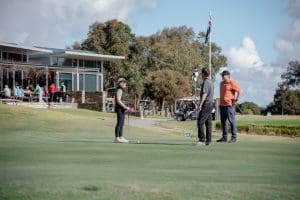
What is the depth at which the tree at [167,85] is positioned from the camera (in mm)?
59000

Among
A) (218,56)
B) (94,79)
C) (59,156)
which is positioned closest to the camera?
(59,156)

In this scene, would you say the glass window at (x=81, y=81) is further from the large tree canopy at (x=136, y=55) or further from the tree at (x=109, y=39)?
the tree at (x=109, y=39)

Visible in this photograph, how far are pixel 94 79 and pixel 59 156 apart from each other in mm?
45262

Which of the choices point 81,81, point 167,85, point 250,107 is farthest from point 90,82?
point 250,107

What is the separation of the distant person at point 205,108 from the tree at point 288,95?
5664cm

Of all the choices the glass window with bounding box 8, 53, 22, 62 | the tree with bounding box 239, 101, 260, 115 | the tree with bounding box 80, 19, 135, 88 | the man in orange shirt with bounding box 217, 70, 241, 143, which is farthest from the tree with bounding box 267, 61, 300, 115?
the man in orange shirt with bounding box 217, 70, 241, 143

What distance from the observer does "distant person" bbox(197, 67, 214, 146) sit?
15031mm

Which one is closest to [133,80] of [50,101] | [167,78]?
[167,78]

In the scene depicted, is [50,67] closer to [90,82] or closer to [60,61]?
[60,61]

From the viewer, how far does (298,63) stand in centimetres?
7644

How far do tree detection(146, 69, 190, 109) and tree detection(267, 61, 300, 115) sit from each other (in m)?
16.6

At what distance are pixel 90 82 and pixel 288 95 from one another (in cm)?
2730

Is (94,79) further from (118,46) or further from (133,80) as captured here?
(118,46)

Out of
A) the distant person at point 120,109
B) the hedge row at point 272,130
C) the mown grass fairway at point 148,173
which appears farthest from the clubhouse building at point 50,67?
the mown grass fairway at point 148,173
